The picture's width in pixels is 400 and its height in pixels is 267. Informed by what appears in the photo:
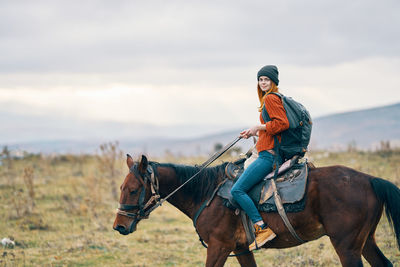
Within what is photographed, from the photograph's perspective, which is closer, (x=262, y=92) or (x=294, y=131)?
(x=294, y=131)

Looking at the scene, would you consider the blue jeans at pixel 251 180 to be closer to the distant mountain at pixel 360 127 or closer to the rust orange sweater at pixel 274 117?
the rust orange sweater at pixel 274 117

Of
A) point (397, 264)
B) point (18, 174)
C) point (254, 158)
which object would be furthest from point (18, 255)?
point (18, 174)

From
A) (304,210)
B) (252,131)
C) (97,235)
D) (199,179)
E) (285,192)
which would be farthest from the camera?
(97,235)

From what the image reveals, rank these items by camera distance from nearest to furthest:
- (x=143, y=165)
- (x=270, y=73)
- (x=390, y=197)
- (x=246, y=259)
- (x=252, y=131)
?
(x=390, y=197) < (x=252, y=131) < (x=270, y=73) < (x=143, y=165) < (x=246, y=259)

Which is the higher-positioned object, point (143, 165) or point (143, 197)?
point (143, 165)

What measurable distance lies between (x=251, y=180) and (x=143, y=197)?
1.52 meters

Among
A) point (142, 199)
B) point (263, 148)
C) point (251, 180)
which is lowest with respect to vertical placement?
point (142, 199)

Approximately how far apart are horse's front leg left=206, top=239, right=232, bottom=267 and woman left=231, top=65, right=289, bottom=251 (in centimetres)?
37

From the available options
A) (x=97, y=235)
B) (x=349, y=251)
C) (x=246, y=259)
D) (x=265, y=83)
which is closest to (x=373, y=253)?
(x=349, y=251)

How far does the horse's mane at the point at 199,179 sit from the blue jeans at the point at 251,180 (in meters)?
0.55

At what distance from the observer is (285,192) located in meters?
5.76

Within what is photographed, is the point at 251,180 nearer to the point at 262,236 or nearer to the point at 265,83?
the point at 262,236

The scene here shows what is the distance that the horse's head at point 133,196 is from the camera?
611 cm

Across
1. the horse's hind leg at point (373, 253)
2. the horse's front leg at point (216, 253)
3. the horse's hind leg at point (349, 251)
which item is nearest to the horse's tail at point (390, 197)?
the horse's hind leg at point (373, 253)
